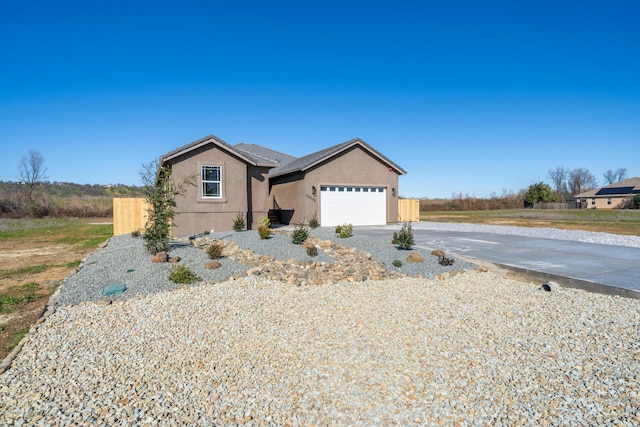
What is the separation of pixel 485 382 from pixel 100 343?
4.99m

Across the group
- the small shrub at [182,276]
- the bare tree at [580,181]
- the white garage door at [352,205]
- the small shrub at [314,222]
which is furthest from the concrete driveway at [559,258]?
the bare tree at [580,181]

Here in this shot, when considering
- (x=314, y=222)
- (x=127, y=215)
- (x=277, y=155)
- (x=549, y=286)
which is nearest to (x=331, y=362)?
(x=549, y=286)

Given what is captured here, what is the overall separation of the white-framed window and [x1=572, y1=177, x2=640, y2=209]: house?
56.8 m

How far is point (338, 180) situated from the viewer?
66.4 feet

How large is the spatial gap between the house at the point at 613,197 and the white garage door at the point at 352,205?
47.6 meters

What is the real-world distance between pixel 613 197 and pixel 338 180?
2120 inches

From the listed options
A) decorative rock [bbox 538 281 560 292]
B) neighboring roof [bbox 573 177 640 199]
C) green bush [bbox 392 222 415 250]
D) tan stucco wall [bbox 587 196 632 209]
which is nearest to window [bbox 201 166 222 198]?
green bush [bbox 392 222 415 250]

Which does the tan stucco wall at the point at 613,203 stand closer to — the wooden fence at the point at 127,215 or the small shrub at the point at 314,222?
the small shrub at the point at 314,222

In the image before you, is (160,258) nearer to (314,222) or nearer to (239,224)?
(239,224)

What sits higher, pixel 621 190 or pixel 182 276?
pixel 621 190

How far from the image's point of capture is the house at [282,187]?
15852 mm

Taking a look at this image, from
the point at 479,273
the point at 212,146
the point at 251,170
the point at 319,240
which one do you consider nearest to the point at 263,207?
the point at 251,170

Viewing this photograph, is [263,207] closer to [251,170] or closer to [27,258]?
[251,170]

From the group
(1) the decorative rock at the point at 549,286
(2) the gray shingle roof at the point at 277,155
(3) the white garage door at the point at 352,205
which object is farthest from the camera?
(3) the white garage door at the point at 352,205
